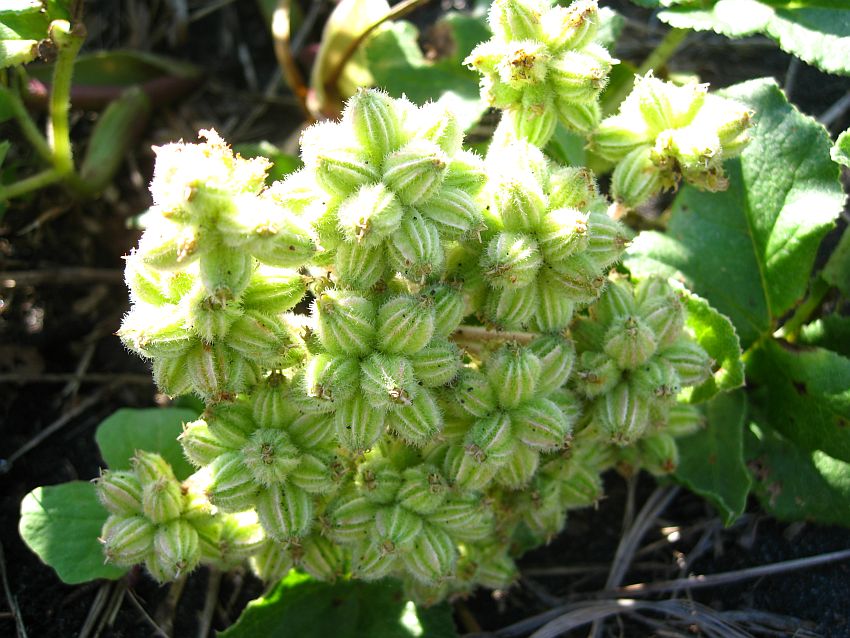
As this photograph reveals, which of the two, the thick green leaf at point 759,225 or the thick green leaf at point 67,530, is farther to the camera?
the thick green leaf at point 759,225

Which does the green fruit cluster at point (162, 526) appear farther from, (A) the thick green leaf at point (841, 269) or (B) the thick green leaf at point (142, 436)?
(A) the thick green leaf at point (841, 269)

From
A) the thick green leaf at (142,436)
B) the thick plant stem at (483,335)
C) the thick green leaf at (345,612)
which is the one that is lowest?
the thick green leaf at (345,612)

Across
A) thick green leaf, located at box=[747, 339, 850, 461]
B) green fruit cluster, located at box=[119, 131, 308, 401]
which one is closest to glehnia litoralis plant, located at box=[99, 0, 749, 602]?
green fruit cluster, located at box=[119, 131, 308, 401]

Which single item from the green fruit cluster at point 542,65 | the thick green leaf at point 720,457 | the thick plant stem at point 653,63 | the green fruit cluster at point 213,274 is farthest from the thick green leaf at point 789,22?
the green fruit cluster at point 213,274

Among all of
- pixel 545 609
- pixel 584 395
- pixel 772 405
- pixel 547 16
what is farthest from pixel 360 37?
pixel 545 609

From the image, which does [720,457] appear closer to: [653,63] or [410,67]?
[653,63]

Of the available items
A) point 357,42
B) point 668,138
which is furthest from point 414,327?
point 357,42

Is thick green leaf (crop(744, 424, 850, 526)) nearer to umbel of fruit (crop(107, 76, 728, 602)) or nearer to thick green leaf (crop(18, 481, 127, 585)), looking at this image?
umbel of fruit (crop(107, 76, 728, 602))

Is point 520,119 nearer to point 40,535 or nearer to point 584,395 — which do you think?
Result: point 584,395
